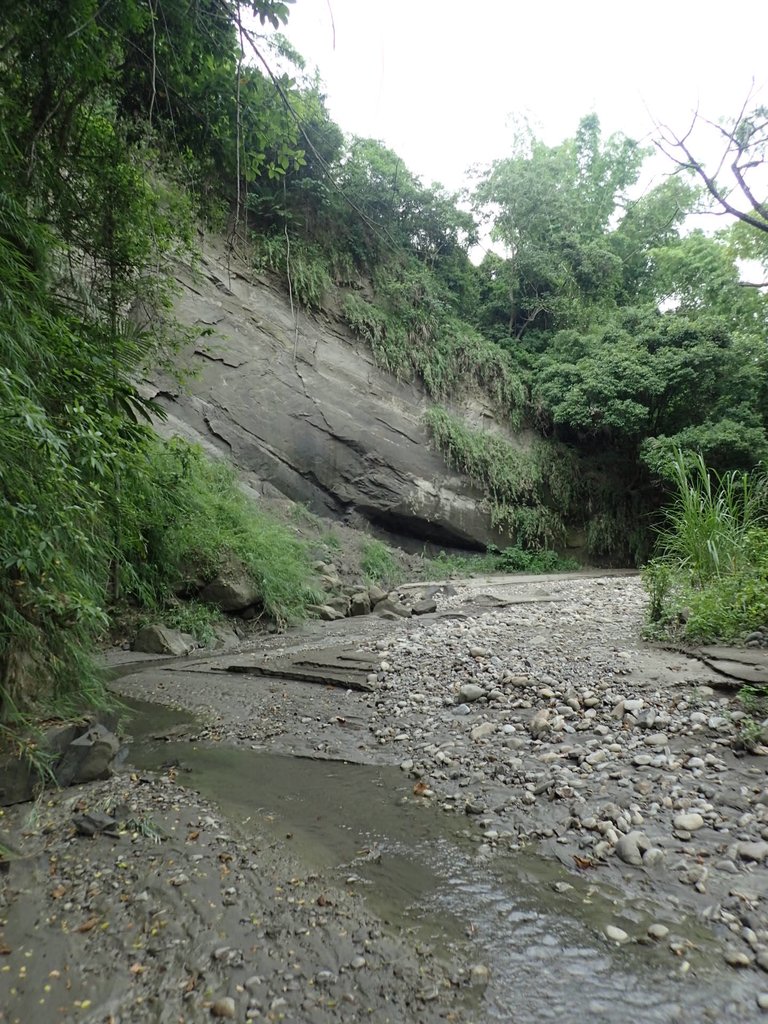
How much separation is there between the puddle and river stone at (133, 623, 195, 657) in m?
3.17

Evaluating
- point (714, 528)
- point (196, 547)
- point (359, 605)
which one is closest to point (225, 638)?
point (196, 547)

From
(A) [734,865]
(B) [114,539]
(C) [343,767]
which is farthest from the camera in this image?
(B) [114,539]

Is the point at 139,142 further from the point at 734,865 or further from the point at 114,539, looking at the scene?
the point at 734,865

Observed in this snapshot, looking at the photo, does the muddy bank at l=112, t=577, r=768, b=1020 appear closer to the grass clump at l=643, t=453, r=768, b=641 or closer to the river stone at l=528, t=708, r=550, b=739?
the river stone at l=528, t=708, r=550, b=739

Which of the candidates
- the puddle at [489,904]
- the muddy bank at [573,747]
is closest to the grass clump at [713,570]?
the muddy bank at [573,747]

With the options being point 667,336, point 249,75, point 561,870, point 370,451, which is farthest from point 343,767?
point 667,336

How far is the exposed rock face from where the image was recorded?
486 inches

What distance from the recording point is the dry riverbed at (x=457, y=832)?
1.72 meters

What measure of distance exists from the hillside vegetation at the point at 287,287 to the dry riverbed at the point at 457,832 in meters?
1.04

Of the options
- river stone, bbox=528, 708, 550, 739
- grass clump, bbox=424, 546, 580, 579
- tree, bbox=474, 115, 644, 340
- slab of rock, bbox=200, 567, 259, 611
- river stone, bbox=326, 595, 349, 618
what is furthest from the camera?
tree, bbox=474, 115, 644, 340

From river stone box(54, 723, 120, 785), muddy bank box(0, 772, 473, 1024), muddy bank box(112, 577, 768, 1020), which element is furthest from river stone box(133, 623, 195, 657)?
muddy bank box(0, 772, 473, 1024)

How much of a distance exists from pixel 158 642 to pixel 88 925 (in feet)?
15.7

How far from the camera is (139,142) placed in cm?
471

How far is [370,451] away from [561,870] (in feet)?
38.6
